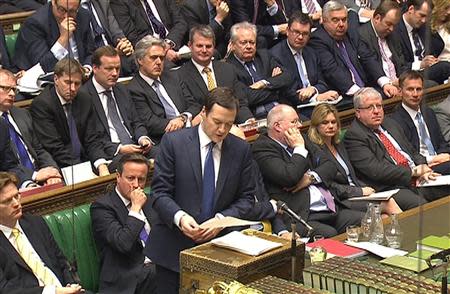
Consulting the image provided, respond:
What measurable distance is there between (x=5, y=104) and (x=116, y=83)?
0.65 m

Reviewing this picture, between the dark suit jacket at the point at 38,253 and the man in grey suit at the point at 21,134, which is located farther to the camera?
the man in grey suit at the point at 21,134

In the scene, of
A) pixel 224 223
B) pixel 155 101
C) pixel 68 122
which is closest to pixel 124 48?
pixel 155 101

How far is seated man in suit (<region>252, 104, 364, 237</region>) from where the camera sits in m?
4.96

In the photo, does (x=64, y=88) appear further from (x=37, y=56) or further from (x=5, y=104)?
(x=37, y=56)

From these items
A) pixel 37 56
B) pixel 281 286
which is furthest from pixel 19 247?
pixel 37 56

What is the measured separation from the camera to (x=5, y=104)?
197 inches

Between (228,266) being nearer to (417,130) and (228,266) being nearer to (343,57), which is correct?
(417,130)

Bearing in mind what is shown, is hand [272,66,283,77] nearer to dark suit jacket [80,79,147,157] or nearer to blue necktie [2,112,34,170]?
dark suit jacket [80,79,147,157]

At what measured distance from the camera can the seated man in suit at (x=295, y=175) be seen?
4.96m

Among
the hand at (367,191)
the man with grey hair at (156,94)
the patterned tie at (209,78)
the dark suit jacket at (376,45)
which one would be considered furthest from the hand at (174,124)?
the dark suit jacket at (376,45)

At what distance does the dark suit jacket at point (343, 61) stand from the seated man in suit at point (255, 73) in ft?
1.25

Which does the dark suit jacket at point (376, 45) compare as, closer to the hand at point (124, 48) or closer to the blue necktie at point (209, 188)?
the hand at point (124, 48)

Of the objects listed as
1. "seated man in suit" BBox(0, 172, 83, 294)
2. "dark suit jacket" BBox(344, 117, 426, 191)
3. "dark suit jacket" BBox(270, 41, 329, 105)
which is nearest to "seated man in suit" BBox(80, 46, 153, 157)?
"dark suit jacket" BBox(344, 117, 426, 191)

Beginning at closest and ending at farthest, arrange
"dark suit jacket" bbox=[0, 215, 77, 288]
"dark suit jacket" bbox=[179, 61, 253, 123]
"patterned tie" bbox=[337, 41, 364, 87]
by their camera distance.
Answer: "dark suit jacket" bbox=[0, 215, 77, 288] → "dark suit jacket" bbox=[179, 61, 253, 123] → "patterned tie" bbox=[337, 41, 364, 87]
